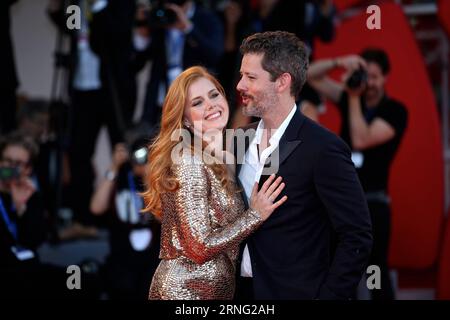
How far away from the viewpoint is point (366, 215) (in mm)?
2680

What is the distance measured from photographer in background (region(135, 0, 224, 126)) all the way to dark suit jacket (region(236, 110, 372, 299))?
216 cm

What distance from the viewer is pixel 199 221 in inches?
105

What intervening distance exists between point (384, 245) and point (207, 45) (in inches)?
59.8

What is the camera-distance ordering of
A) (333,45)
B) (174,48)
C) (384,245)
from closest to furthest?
(384,245)
(174,48)
(333,45)

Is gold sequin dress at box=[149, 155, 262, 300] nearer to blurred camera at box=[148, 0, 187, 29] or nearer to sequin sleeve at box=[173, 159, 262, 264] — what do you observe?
sequin sleeve at box=[173, 159, 262, 264]

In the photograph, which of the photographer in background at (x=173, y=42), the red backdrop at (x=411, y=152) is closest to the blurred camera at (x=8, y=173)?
the photographer in background at (x=173, y=42)

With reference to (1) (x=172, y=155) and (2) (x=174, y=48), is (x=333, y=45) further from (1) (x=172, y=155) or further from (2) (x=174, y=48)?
(1) (x=172, y=155)

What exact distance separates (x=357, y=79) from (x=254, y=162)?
1885mm

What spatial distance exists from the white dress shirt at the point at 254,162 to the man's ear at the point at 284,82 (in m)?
0.09

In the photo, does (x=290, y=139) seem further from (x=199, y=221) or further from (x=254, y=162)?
(x=199, y=221)

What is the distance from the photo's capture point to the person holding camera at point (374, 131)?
4598 mm

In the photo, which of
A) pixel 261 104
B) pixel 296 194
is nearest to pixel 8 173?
pixel 261 104

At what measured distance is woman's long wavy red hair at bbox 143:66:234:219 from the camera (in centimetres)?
277

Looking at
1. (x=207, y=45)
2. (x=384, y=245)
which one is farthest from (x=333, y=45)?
(x=384, y=245)
